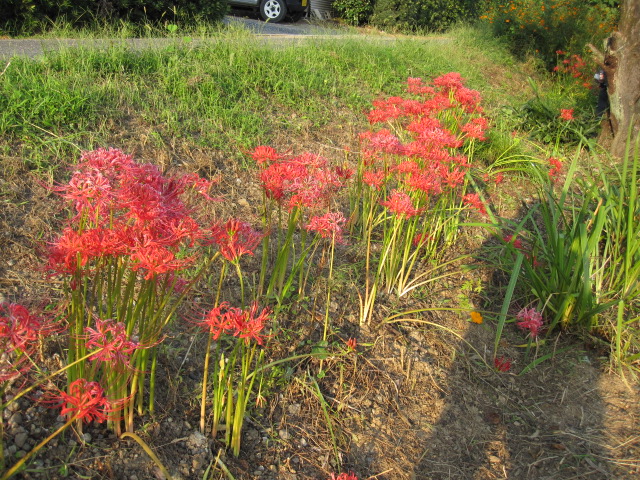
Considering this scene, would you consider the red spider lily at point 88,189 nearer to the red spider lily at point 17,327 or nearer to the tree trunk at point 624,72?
the red spider lily at point 17,327

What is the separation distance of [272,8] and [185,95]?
34.6 ft

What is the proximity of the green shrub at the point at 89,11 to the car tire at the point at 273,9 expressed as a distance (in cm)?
545

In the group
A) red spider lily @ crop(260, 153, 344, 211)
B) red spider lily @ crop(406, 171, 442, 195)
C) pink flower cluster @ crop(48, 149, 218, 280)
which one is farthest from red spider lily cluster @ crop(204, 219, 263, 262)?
red spider lily @ crop(406, 171, 442, 195)

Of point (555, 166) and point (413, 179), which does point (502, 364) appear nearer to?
point (413, 179)

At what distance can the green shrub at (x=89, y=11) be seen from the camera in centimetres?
663

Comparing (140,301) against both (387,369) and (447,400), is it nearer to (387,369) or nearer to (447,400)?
(387,369)

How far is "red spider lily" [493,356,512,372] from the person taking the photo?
2.85 metres

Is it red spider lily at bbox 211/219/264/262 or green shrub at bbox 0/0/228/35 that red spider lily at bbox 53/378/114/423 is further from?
green shrub at bbox 0/0/228/35

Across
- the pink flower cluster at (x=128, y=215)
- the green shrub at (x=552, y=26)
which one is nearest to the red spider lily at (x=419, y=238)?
the pink flower cluster at (x=128, y=215)

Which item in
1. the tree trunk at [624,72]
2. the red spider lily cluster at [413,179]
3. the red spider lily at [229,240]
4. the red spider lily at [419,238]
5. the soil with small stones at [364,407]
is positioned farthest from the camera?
the tree trunk at [624,72]

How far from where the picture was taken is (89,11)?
6484mm

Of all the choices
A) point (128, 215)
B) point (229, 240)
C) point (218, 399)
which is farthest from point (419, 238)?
point (128, 215)

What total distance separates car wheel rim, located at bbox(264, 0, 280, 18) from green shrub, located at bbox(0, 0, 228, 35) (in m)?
5.46

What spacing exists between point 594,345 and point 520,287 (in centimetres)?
54
